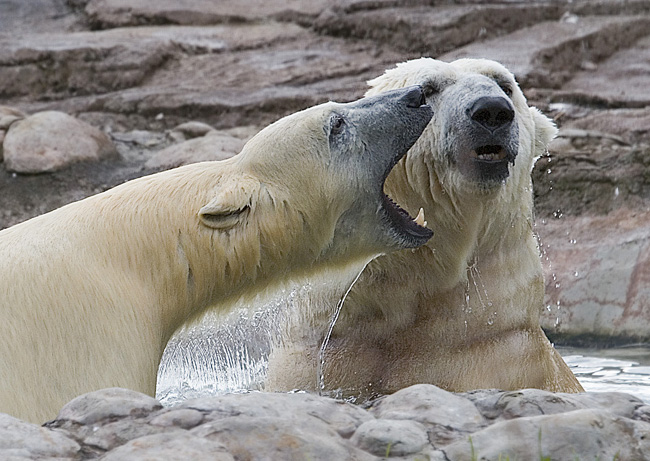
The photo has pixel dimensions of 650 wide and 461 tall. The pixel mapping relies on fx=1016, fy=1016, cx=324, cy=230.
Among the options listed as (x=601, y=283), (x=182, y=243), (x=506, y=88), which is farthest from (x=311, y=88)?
(x=182, y=243)

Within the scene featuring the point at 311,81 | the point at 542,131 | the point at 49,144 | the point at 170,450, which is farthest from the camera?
the point at 311,81

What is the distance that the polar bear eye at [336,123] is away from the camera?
322 cm

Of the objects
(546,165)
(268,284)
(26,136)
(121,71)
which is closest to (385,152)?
(268,284)

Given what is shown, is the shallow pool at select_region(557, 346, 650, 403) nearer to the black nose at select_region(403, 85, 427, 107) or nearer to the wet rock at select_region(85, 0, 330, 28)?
the black nose at select_region(403, 85, 427, 107)

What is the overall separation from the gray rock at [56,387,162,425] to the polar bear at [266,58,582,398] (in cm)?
169

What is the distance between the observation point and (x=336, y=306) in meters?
3.74

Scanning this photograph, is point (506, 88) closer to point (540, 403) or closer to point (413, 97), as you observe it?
point (413, 97)

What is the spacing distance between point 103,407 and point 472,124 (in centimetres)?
195

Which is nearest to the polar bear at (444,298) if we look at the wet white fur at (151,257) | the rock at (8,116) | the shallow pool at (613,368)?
the wet white fur at (151,257)

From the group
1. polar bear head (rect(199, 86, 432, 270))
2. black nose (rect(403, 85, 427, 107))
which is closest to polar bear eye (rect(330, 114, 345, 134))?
polar bear head (rect(199, 86, 432, 270))

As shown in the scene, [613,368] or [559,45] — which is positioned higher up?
[559,45]

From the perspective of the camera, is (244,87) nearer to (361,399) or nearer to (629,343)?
(629,343)

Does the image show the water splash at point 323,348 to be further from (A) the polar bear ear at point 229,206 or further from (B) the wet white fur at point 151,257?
(A) the polar bear ear at point 229,206

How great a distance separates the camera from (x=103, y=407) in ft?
6.39
